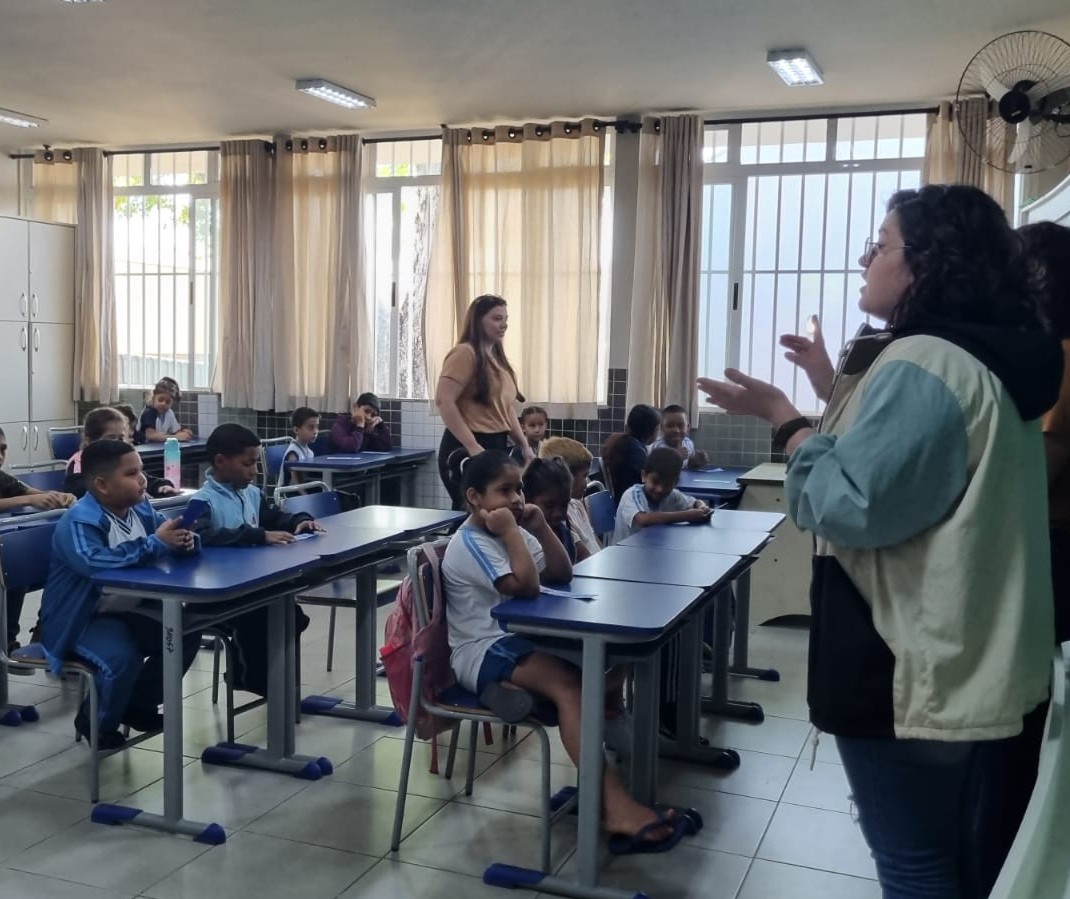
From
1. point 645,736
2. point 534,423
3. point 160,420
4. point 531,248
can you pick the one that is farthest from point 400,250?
point 645,736

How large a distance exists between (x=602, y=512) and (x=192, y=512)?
161 centimetres

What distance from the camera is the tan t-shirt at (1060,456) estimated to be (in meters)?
1.79

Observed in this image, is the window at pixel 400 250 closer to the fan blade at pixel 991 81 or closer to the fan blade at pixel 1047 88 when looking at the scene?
the fan blade at pixel 991 81

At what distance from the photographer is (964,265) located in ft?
4.75

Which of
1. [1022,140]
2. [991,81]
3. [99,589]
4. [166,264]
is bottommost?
[99,589]

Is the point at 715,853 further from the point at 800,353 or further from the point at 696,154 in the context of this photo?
the point at 696,154

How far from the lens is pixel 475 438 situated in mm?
4270

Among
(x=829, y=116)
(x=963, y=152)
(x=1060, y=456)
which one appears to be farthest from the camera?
(x=829, y=116)

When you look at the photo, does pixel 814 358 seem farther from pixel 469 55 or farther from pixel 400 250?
pixel 400 250

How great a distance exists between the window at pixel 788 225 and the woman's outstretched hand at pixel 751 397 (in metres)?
5.06

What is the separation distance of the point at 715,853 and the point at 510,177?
5.33 metres

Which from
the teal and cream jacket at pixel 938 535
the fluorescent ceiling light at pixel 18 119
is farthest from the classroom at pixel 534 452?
the fluorescent ceiling light at pixel 18 119

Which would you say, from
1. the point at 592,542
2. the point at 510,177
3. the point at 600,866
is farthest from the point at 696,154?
the point at 600,866

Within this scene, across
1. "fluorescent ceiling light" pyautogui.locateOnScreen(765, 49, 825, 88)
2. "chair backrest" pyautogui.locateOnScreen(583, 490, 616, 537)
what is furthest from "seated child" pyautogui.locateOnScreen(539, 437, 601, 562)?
"fluorescent ceiling light" pyautogui.locateOnScreen(765, 49, 825, 88)
